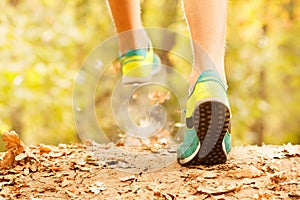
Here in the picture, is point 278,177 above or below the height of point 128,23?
below

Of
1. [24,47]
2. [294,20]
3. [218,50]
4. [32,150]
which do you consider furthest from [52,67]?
[294,20]

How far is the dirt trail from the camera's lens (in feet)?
5.06

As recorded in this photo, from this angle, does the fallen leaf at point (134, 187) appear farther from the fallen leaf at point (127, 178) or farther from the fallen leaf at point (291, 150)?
the fallen leaf at point (291, 150)

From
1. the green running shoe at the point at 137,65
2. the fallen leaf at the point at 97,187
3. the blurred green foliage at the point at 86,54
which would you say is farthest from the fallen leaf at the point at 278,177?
the blurred green foliage at the point at 86,54

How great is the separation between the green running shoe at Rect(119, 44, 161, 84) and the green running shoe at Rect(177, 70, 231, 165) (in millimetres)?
602

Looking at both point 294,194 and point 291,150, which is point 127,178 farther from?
point 291,150

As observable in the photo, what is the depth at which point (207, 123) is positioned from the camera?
63.2 inches

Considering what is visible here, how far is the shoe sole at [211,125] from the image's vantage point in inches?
62.7

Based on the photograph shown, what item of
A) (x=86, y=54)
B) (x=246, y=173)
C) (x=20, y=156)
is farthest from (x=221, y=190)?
(x=86, y=54)

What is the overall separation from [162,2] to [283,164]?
5.28 meters

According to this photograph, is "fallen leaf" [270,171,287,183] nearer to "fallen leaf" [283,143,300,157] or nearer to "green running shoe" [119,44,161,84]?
"fallen leaf" [283,143,300,157]

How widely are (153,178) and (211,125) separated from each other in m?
0.28

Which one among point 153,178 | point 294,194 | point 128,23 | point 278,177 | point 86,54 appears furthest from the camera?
point 86,54

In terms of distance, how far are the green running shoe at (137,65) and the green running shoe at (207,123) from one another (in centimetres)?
60
